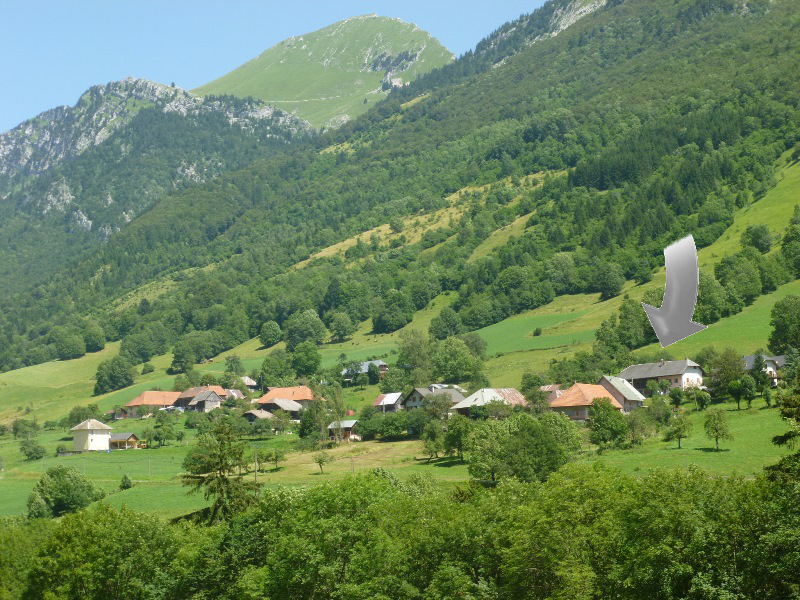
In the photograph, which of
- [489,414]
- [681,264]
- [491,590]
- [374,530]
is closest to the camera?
[681,264]

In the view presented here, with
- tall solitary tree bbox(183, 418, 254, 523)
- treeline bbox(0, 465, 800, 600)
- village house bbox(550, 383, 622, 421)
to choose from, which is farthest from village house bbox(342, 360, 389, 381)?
tall solitary tree bbox(183, 418, 254, 523)

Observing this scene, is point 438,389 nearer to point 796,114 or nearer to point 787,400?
point 787,400

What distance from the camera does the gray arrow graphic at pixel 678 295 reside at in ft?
48.1

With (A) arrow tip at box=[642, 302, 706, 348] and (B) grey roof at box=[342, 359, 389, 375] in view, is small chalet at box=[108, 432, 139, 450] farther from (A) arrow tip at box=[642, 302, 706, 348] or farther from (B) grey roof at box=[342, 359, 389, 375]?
(A) arrow tip at box=[642, 302, 706, 348]

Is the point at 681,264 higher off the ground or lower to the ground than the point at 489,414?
higher

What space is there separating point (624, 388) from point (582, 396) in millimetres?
6256

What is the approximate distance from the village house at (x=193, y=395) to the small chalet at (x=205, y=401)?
2.39 feet

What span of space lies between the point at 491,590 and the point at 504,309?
5261 inches

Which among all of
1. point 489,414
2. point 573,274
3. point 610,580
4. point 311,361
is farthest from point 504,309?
point 610,580

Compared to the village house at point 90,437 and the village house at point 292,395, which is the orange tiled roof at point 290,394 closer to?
the village house at point 292,395

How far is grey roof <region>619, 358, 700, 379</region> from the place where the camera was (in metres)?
103

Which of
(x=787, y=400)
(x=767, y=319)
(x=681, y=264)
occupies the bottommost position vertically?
(x=767, y=319)

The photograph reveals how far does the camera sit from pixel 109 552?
169 ft

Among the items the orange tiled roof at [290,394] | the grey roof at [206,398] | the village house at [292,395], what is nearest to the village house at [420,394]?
the village house at [292,395]
